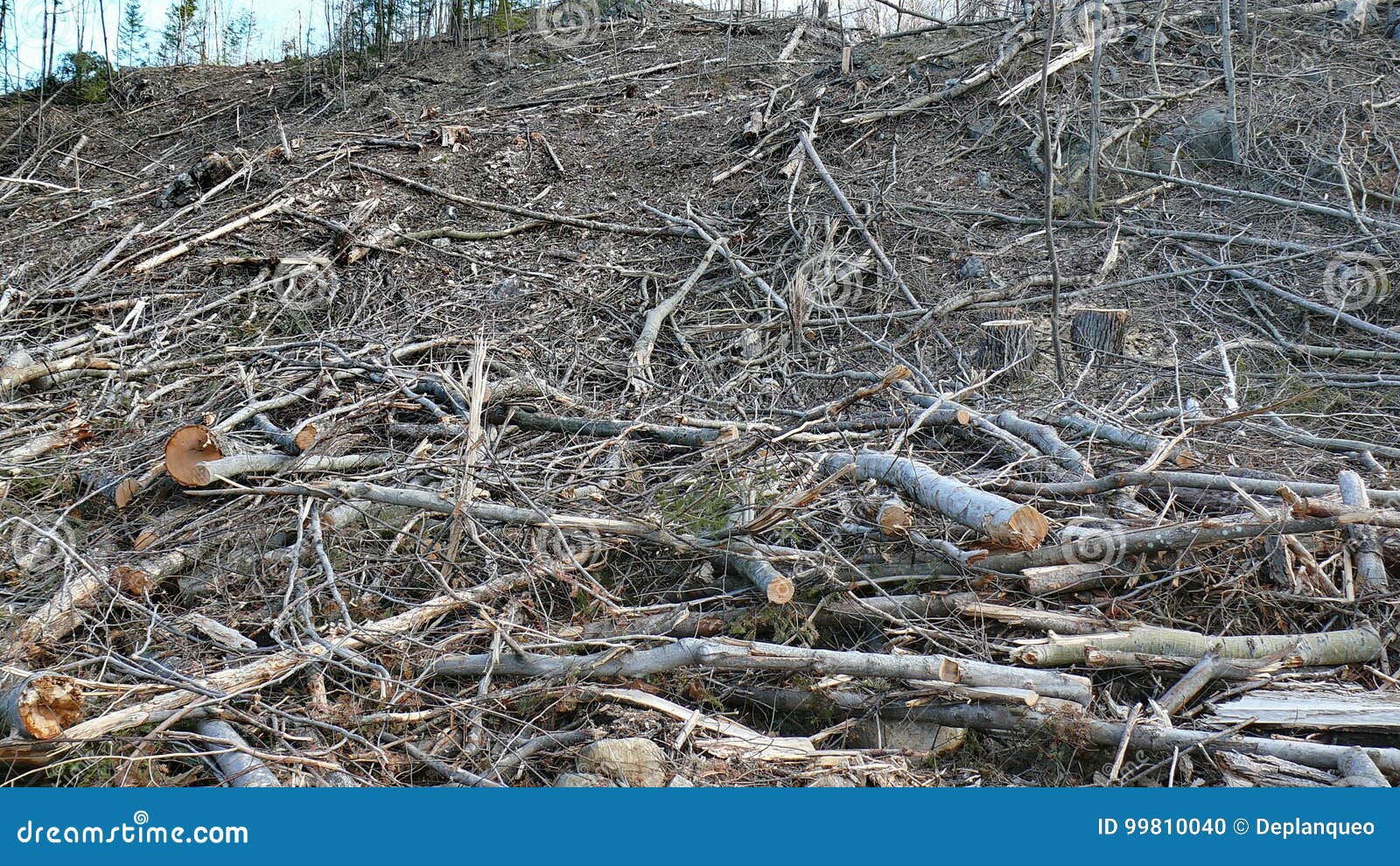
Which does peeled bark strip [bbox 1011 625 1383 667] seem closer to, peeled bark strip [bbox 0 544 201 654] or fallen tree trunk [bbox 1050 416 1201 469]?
fallen tree trunk [bbox 1050 416 1201 469]

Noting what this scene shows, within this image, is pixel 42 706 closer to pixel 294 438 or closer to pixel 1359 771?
pixel 294 438

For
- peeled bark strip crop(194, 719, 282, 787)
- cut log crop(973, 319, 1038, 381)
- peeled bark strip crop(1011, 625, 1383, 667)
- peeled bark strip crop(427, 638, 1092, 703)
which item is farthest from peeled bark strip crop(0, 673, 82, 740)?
cut log crop(973, 319, 1038, 381)

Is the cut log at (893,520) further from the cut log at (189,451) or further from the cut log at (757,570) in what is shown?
the cut log at (189,451)

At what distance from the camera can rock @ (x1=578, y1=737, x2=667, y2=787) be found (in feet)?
9.77

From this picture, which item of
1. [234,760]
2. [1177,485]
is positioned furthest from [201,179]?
[1177,485]

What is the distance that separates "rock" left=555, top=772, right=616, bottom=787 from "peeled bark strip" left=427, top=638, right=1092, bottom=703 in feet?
1.29

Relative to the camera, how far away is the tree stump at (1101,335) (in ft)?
20.2

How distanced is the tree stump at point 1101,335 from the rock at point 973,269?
3.25ft

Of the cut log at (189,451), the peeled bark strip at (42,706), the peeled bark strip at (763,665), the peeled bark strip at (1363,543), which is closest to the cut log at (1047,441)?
the peeled bark strip at (1363,543)

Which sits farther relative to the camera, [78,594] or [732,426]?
[732,426]

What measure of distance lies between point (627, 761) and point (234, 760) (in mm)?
1090

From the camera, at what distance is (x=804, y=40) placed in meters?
11.8

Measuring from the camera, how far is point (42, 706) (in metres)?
2.82

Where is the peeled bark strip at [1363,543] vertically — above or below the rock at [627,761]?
above
